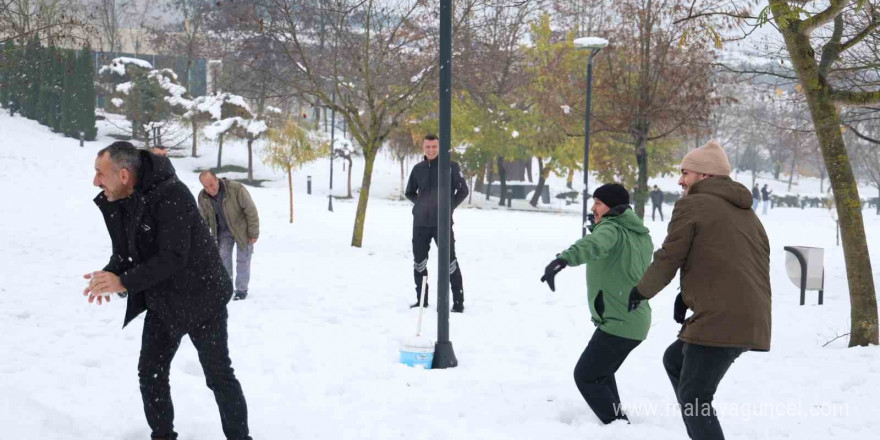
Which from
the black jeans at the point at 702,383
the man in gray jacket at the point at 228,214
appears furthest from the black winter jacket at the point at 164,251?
the man in gray jacket at the point at 228,214

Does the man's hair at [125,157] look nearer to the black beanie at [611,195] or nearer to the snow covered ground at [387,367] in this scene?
the snow covered ground at [387,367]

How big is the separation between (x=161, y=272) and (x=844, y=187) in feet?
20.7

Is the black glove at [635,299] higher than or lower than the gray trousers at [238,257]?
higher

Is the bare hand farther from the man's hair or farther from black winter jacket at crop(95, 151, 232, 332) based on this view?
the man's hair

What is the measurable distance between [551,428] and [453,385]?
3.94 ft

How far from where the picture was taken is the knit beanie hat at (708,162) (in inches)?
147

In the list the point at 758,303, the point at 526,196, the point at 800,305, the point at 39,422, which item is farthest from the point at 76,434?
the point at 526,196

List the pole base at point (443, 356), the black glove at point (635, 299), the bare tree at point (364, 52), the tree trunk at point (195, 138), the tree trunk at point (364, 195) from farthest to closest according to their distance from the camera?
the tree trunk at point (195, 138), the tree trunk at point (364, 195), the bare tree at point (364, 52), the pole base at point (443, 356), the black glove at point (635, 299)

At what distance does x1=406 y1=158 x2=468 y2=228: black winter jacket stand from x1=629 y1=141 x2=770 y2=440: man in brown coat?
5.10m

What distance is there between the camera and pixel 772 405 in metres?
5.38

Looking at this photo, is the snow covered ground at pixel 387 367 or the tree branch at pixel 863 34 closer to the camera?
the snow covered ground at pixel 387 367

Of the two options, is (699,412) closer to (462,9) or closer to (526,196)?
(462,9)

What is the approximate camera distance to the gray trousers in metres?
9.16

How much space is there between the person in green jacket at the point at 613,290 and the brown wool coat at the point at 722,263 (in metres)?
0.86
